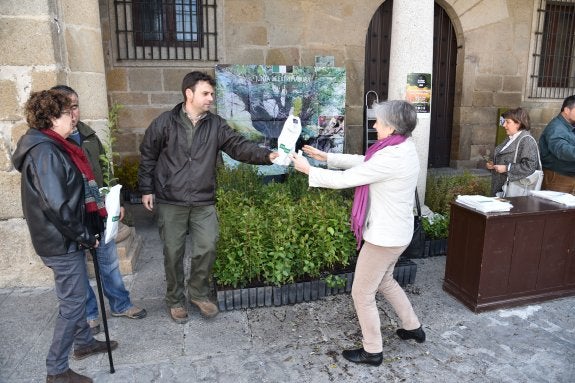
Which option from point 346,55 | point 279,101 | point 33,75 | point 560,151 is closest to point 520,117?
point 560,151

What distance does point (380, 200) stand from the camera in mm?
3045

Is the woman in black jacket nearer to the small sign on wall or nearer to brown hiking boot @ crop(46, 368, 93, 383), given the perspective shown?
brown hiking boot @ crop(46, 368, 93, 383)

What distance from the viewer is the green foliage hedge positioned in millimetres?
3977

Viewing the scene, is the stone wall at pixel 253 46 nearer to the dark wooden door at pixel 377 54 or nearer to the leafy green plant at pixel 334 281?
the dark wooden door at pixel 377 54

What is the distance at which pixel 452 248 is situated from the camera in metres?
4.29

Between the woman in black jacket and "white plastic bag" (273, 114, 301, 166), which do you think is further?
"white plastic bag" (273, 114, 301, 166)

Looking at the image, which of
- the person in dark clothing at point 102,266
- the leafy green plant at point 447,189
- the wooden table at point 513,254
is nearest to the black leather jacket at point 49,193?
the person in dark clothing at point 102,266

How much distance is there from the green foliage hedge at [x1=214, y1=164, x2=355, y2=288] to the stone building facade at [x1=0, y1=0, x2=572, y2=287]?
1.86 m

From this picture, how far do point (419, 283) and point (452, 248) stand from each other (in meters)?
0.57

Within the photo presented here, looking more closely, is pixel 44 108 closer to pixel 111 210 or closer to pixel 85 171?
pixel 85 171

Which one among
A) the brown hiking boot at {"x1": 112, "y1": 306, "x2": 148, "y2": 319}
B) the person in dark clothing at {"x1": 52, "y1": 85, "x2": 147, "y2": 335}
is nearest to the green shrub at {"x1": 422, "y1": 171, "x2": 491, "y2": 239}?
the brown hiking boot at {"x1": 112, "y1": 306, "x2": 148, "y2": 319}

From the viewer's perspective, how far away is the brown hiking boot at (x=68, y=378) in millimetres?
2863

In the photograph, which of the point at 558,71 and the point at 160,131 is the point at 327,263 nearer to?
the point at 160,131

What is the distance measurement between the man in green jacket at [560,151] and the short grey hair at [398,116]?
2.61 m
